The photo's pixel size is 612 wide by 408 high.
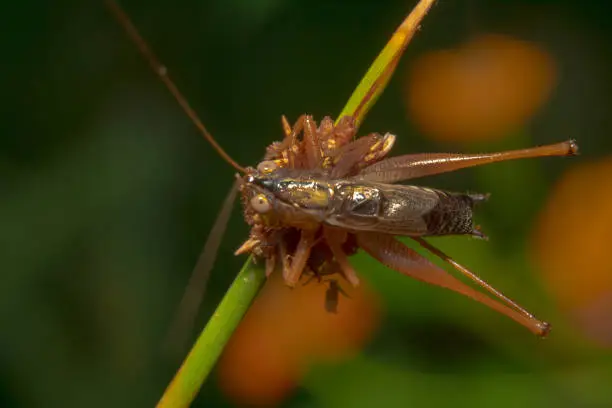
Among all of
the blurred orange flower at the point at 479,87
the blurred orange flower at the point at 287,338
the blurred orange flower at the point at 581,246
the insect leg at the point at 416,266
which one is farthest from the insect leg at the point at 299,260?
the blurred orange flower at the point at 479,87

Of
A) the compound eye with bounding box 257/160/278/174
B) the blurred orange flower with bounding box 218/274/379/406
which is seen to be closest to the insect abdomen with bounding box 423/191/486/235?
the compound eye with bounding box 257/160/278/174

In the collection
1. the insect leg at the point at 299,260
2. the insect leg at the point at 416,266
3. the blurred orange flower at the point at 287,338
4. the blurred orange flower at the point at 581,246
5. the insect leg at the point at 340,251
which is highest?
the insect leg at the point at 299,260

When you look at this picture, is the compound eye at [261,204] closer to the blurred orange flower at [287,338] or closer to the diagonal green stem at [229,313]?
the diagonal green stem at [229,313]

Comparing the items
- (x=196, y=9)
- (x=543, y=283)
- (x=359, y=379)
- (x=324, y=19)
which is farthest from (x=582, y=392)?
(x=196, y=9)

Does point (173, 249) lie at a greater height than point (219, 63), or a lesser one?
lesser

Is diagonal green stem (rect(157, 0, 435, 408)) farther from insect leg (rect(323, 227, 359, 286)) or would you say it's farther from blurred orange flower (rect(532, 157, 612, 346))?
blurred orange flower (rect(532, 157, 612, 346))

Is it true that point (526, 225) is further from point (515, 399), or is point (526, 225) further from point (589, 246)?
point (515, 399)

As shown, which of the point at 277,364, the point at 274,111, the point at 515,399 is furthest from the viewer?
the point at 274,111
